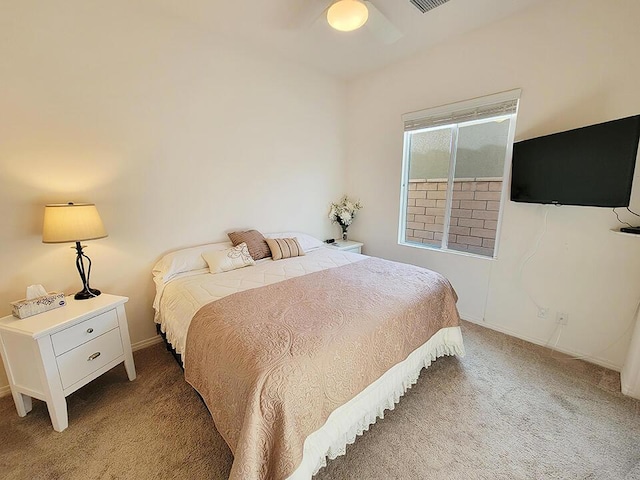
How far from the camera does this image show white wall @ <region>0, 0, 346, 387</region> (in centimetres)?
177

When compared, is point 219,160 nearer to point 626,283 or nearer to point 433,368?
point 433,368

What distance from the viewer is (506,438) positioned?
151 cm

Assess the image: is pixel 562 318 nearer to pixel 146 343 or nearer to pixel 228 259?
pixel 228 259

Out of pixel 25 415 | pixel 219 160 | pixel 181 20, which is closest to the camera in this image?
pixel 25 415

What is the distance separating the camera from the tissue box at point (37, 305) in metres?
1.60

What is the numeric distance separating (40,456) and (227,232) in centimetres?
195

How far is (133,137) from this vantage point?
2.18 metres

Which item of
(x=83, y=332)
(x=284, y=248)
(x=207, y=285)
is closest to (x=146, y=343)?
(x=83, y=332)

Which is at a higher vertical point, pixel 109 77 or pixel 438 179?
pixel 109 77

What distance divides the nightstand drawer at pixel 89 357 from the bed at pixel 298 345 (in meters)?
0.33

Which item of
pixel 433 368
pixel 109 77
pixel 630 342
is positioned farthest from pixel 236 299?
pixel 630 342

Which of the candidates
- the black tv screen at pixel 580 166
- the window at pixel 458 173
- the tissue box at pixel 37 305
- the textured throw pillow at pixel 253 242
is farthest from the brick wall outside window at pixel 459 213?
the tissue box at pixel 37 305

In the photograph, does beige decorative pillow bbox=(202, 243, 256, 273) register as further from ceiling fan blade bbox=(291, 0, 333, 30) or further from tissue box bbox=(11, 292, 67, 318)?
ceiling fan blade bbox=(291, 0, 333, 30)

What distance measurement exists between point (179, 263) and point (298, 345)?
5.11 feet
